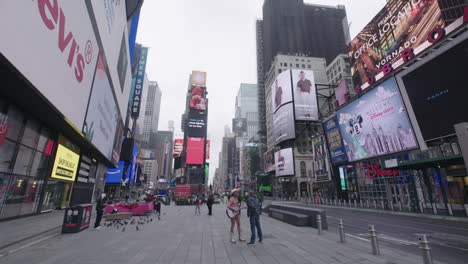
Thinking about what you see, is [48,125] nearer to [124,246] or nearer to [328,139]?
[124,246]

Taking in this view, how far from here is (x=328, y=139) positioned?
3488 centimetres

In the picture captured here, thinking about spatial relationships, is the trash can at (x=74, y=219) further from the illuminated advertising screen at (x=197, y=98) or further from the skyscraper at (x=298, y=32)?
the skyscraper at (x=298, y=32)

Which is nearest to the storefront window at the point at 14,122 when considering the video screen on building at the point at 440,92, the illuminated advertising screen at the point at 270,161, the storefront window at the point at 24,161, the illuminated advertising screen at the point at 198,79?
the storefront window at the point at 24,161

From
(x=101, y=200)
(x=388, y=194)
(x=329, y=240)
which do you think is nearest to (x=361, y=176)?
(x=388, y=194)

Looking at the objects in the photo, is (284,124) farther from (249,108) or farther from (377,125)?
(249,108)

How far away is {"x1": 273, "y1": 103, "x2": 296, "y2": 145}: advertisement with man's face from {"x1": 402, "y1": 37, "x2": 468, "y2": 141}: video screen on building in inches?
1561

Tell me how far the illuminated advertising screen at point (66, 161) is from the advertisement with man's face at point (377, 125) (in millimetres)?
32574

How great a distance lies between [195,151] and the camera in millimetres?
79750

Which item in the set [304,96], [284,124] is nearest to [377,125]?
[284,124]

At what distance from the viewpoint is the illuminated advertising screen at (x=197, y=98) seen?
86312 millimetres

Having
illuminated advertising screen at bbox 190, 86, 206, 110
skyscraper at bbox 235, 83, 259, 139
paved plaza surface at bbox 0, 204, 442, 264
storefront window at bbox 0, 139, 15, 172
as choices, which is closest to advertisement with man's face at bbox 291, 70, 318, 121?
illuminated advertising screen at bbox 190, 86, 206, 110

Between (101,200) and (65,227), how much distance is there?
187 cm

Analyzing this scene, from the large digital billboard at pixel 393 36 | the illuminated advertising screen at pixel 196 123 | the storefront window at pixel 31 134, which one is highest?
the illuminated advertising screen at pixel 196 123

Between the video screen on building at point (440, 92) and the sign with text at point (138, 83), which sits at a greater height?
the sign with text at point (138, 83)
